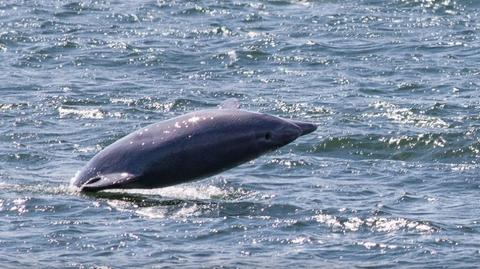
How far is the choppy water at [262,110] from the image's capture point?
13.1 m

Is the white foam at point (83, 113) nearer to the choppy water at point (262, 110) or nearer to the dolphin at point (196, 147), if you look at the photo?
the choppy water at point (262, 110)

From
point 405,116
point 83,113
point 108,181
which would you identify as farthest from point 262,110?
point 108,181

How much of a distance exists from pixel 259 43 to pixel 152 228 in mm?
11481

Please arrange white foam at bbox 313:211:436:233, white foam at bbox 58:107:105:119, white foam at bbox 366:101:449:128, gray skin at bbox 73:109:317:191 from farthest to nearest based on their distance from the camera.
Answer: white foam at bbox 58:107:105:119 → white foam at bbox 366:101:449:128 → white foam at bbox 313:211:436:233 → gray skin at bbox 73:109:317:191

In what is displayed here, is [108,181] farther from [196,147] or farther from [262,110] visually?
[262,110]

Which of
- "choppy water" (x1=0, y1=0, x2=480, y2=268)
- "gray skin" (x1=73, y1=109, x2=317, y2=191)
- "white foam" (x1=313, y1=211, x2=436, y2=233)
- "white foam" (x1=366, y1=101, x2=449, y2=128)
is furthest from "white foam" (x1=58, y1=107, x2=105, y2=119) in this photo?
"white foam" (x1=313, y1=211, x2=436, y2=233)

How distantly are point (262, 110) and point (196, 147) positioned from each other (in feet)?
21.3

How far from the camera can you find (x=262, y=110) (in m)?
20.0

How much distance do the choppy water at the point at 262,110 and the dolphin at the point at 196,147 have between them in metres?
0.46

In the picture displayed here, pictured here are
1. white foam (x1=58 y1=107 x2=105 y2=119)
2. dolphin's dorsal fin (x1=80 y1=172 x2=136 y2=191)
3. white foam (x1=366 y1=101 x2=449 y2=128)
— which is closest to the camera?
dolphin's dorsal fin (x1=80 y1=172 x2=136 y2=191)

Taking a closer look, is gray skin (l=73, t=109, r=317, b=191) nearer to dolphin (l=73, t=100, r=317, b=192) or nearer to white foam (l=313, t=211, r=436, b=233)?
dolphin (l=73, t=100, r=317, b=192)

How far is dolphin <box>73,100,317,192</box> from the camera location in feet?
44.3

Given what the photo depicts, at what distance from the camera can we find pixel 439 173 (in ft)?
53.5

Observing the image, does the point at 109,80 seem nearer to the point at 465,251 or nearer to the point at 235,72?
the point at 235,72
